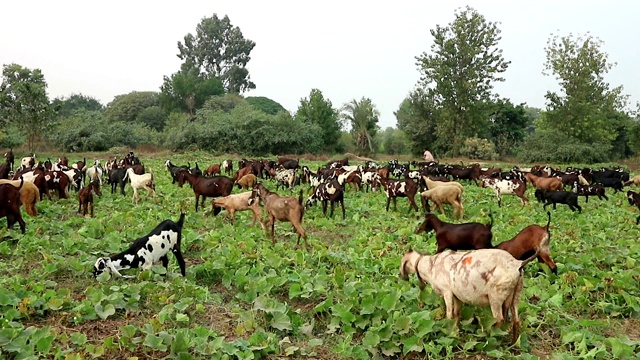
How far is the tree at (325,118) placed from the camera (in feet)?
168

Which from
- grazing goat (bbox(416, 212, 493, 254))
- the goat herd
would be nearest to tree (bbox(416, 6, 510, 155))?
the goat herd

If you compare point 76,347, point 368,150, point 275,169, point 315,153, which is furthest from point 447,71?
point 76,347

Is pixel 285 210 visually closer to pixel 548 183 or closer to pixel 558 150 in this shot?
pixel 548 183

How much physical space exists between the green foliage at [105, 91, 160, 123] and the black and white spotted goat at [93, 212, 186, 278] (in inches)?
2386

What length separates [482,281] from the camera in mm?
5219

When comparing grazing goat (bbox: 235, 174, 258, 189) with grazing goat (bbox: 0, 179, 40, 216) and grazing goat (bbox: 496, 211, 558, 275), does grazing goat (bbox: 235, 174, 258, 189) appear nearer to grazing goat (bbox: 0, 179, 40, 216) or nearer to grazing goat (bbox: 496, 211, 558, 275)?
grazing goat (bbox: 0, 179, 40, 216)

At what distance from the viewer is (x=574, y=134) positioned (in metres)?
43.9

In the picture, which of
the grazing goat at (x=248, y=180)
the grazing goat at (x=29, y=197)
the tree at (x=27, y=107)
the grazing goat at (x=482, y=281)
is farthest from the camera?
the tree at (x=27, y=107)

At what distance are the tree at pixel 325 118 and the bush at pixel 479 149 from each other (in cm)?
1401

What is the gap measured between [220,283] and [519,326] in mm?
4352

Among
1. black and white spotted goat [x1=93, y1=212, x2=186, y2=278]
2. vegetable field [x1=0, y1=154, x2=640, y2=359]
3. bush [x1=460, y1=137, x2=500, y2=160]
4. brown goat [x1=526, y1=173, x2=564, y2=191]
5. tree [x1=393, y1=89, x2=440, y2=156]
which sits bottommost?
vegetable field [x1=0, y1=154, x2=640, y2=359]

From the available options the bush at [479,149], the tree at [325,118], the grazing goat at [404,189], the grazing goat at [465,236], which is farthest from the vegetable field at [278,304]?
the tree at [325,118]

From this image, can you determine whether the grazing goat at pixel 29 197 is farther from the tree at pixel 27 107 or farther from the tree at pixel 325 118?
the tree at pixel 325 118

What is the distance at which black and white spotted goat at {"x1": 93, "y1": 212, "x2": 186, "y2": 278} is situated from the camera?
6992mm
